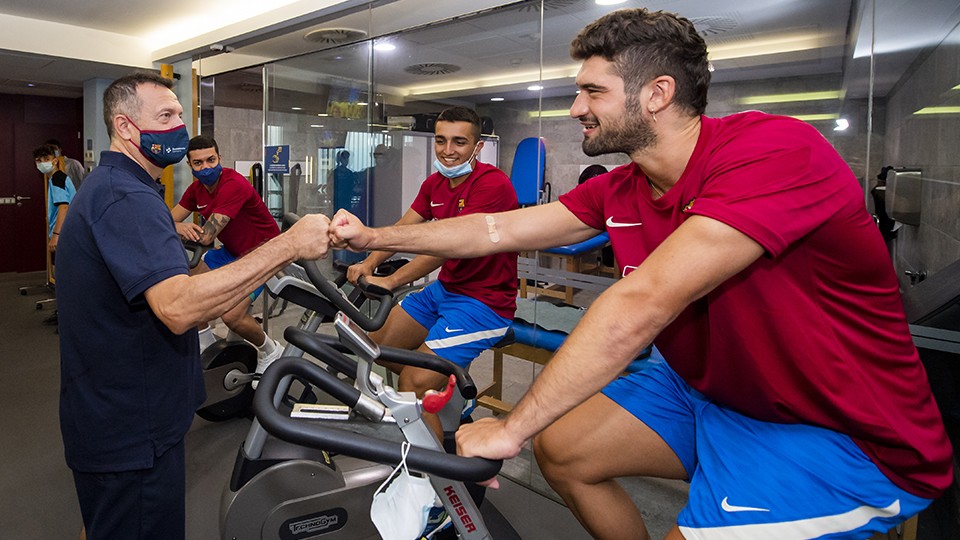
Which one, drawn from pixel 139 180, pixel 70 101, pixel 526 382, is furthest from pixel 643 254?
pixel 70 101

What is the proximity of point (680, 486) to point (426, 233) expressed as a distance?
190cm

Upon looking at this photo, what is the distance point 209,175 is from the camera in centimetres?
400

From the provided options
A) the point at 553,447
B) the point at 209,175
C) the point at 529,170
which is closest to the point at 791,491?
the point at 553,447

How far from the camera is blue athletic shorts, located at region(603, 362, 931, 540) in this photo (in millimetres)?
1184

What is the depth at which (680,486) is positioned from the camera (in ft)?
9.21

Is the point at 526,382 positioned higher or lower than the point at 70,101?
lower

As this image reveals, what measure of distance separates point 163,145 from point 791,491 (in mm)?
1948

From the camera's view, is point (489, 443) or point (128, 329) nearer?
point (489, 443)

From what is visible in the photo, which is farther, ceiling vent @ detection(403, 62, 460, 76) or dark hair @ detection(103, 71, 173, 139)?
ceiling vent @ detection(403, 62, 460, 76)

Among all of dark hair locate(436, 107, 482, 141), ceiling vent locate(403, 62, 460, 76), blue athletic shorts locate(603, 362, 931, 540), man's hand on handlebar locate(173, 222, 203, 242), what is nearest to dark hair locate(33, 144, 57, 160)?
man's hand on handlebar locate(173, 222, 203, 242)

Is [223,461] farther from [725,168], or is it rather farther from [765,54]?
[765,54]

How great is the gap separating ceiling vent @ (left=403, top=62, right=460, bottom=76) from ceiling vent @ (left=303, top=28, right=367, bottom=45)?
67 cm

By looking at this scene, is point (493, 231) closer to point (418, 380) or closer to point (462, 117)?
point (418, 380)

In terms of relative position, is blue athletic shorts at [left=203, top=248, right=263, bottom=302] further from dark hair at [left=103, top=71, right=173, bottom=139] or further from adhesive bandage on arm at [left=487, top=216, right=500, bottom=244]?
adhesive bandage on arm at [left=487, top=216, right=500, bottom=244]
